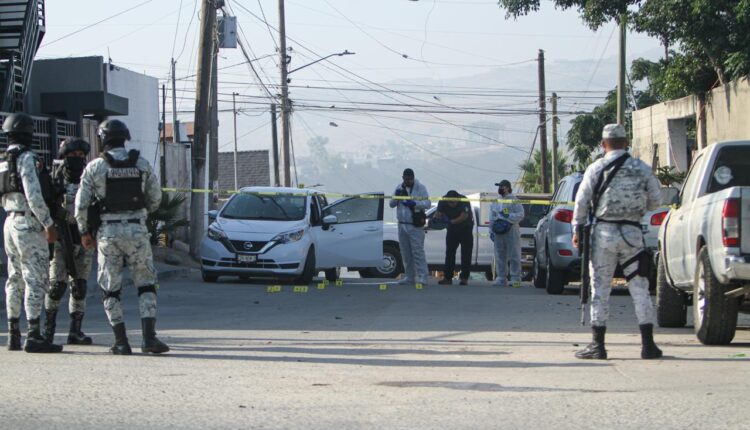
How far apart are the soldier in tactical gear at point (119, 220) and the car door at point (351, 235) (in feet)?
33.5

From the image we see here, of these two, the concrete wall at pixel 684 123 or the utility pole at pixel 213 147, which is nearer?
the concrete wall at pixel 684 123

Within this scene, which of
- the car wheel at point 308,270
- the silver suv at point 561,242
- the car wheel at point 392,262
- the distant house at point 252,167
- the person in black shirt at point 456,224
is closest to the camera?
the silver suv at point 561,242

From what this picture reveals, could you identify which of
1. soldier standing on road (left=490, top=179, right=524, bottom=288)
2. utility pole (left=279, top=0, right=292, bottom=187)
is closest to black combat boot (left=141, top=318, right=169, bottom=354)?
soldier standing on road (left=490, top=179, right=524, bottom=288)

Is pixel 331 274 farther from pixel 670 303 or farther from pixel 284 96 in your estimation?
pixel 284 96

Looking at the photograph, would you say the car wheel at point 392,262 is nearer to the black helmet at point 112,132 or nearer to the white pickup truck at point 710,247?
the white pickup truck at point 710,247

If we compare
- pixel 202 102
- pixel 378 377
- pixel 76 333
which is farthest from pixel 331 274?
pixel 378 377

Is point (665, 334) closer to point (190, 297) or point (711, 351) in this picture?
point (711, 351)

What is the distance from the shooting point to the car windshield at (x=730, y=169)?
425 inches

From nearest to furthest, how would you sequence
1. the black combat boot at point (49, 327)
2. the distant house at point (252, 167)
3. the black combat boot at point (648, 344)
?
1. the black combat boot at point (648, 344)
2. the black combat boot at point (49, 327)
3. the distant house at point (252, 167)

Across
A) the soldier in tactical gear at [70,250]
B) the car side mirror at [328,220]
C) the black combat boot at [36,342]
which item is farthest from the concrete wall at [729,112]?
the black combat boot at [36,342]

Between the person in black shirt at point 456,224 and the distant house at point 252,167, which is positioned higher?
the distant house at point 252,167

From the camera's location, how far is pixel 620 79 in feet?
106

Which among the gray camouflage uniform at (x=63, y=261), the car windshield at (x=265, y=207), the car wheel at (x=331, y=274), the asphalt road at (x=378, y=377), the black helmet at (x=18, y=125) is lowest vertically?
the asphalt road at (x=378, y=377)

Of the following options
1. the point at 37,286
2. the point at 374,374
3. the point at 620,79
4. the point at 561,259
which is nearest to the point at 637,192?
the point at 374,374
